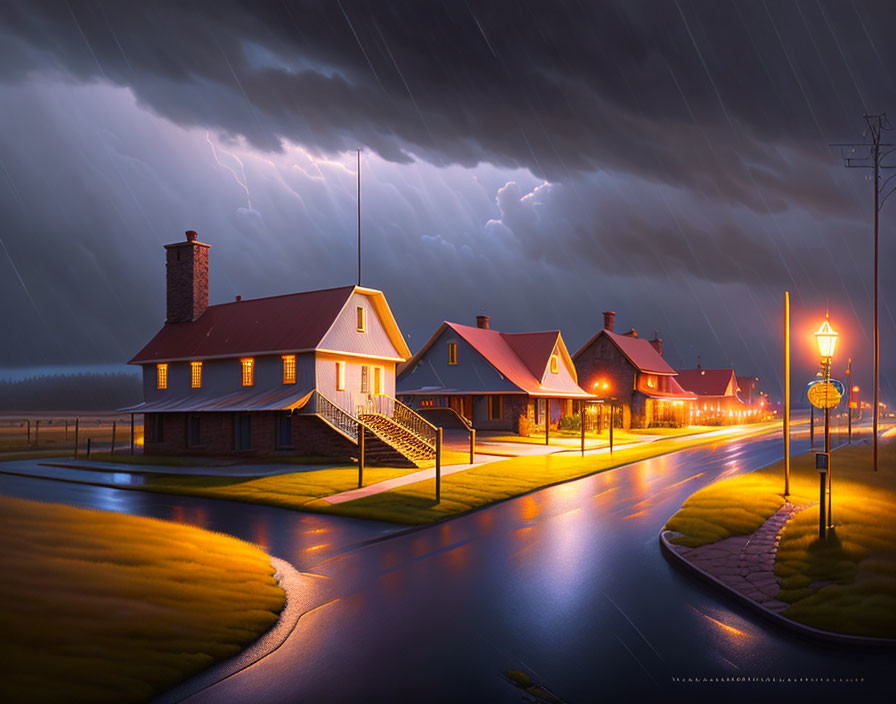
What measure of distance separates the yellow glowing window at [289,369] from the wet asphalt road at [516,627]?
62.3ft

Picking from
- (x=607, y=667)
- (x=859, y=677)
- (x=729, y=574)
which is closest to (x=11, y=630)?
(x=607, y=667)

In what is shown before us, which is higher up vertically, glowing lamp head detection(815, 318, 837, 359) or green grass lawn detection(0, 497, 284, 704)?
glowing lamp head detection(815, 318, 837, 359)

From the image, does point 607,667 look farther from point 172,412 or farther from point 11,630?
point 172,412

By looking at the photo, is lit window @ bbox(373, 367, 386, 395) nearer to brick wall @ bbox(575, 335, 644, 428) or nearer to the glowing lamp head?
the glowing lamp head

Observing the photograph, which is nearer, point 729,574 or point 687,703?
point 687,703

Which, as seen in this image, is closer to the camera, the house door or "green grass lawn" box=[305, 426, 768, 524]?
"green grass lawn" box=[305, 426, 768, 524]

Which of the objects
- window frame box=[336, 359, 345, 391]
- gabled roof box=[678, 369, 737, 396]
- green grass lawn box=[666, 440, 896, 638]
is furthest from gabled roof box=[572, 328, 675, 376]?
green grass lawn box=[666, 440, 896, 638]

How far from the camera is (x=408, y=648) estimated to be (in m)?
7.91

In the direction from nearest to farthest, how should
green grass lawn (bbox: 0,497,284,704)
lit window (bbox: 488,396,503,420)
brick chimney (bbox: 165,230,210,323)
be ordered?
green grass lawn (bbox: 0,497,284,704) → brick chimney (bbox: 165,230,210,323) → lit window (bbox: 488,396,503,420)

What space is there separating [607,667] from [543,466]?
2150cm

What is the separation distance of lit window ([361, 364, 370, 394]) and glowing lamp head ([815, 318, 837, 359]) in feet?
79.0

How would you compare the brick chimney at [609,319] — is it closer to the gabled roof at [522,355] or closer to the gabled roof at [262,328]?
the gabled roof at [522,355]

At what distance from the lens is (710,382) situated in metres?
95.6

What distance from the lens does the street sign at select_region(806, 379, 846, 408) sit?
62.6 feet
